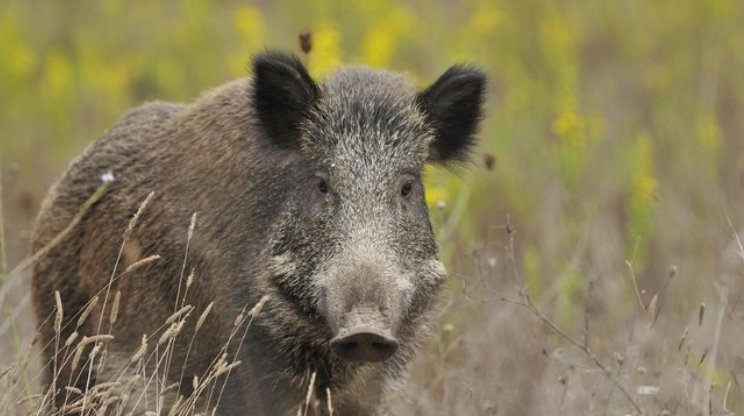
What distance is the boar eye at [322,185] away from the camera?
5.42 m

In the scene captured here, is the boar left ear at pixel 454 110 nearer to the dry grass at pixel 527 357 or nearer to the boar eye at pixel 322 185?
the dry grass at pixel 527 357

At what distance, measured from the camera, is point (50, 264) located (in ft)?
20.9

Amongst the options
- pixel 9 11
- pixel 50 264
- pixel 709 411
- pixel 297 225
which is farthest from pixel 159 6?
pixel 709 411

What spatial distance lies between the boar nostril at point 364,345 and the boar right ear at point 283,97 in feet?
4.09

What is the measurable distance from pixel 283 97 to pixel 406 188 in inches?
26.0

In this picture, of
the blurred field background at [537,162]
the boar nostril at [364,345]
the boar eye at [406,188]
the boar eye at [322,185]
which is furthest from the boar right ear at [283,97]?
the boar nostril at [364,345]

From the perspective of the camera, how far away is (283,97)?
18.6ft

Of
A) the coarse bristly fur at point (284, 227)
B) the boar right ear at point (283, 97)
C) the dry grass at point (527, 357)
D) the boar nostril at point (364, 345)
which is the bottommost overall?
the dry grass at point (527, 357)

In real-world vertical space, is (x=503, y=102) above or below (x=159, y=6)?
below

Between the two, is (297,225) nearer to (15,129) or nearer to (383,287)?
(383,287)

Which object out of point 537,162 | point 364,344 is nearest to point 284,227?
point 364,344

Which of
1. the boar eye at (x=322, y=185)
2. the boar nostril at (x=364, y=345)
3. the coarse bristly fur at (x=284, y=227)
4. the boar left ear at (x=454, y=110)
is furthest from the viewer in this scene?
the boar left ear at (x=454, y=110)

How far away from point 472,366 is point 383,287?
1.93 meters

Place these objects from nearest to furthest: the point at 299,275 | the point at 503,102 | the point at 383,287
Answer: the point at 383,287
the point at 299,275
the point at 503,102
